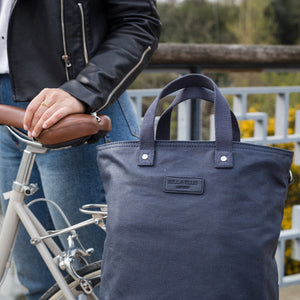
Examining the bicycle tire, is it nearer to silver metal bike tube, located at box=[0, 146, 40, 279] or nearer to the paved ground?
silver metal bike tube, located at box=[0, 146, 40, 279]

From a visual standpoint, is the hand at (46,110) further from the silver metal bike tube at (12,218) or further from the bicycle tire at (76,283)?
the bicycle tire at (76,283)

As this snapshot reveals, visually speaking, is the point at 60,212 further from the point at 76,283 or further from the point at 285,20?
the point at 285,20

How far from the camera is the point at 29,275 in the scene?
4.63 ft

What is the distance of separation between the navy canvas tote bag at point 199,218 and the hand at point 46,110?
0.56ft

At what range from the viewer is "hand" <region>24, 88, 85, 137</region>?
1023mm

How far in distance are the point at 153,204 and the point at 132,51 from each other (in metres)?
0.42

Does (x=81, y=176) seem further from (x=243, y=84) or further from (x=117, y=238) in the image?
(x=243, y=84)

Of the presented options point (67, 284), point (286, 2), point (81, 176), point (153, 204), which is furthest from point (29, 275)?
point (286, 2)

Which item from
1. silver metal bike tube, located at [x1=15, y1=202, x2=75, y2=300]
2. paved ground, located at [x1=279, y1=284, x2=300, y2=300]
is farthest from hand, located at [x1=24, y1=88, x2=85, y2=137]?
paved ground, located at [x1=279, y1=284, x2=300, y2=300]

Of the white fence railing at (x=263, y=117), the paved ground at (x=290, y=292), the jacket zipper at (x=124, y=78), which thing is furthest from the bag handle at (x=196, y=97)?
the paved ground at (x=290, y=292)

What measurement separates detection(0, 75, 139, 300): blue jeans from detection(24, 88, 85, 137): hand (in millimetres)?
199

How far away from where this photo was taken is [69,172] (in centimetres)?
125

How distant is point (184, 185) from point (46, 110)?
326 mm

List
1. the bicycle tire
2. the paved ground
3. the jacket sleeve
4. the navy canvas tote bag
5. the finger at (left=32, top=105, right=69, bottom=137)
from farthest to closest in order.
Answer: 1. the paved ground
2. the bicycle tire
3. the jacket sleeve
4. the finger at (left=32, top=105, right=69, bottom=137)
5. the navy canvas tote bag
